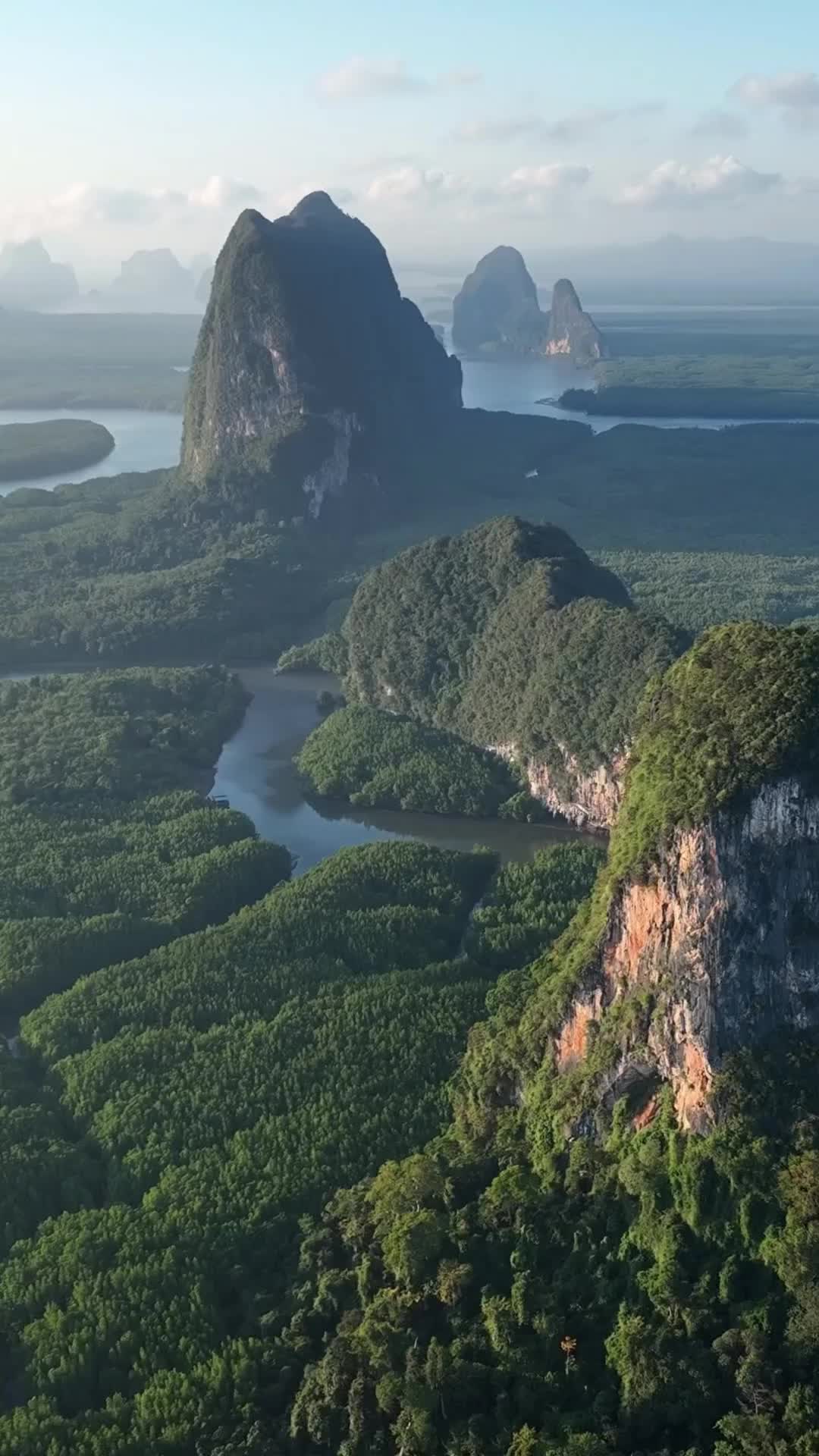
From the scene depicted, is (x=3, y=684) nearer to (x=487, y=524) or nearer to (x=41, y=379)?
(x=487, y=524)

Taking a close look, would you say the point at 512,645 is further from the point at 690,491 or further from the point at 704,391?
the point at 704,391

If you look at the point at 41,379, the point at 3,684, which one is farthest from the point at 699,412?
the point at 3,684

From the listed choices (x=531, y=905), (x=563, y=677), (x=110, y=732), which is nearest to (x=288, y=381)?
(x=110, y=732)

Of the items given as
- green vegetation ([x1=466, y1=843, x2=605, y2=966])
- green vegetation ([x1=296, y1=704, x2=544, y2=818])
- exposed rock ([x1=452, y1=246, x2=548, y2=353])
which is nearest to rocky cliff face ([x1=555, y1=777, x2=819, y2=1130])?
Answer: green vegetation ([x1=466, y1=843, x2=605, y2=966])

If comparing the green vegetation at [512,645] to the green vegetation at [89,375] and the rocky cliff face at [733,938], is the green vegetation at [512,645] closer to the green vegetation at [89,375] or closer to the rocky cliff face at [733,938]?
the rocky cliff face at [733,938]

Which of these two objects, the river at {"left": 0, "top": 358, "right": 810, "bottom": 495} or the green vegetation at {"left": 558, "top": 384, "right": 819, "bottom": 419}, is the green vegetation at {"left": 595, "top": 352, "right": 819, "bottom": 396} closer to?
the green vegetation at {"left": 558, "top": 384, "right": 819, "bottom": 419}

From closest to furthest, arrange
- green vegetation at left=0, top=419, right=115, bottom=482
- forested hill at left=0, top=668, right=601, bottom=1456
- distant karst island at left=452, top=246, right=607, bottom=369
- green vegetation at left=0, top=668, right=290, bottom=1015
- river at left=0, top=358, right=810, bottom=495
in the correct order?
forested hill at left=0, top=668, right=601, bottom=1456, green vegetation at left=0, top=668, right=290, bottom=1015, green vegetation at left=0, top=419, right=115, bottom=482, river at left=0, top=358, right=810, bottom=495, distant karst island at left=452, top=246, right=607, bottom=369

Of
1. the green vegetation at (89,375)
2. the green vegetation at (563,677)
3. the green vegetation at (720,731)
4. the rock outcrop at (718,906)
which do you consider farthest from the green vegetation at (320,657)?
the green vegetation at (89,375)

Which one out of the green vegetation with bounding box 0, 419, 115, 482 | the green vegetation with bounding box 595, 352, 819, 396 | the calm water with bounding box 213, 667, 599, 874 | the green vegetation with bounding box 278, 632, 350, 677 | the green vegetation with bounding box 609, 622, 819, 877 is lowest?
the calm water with bounding box 213, 667, 599, 874
